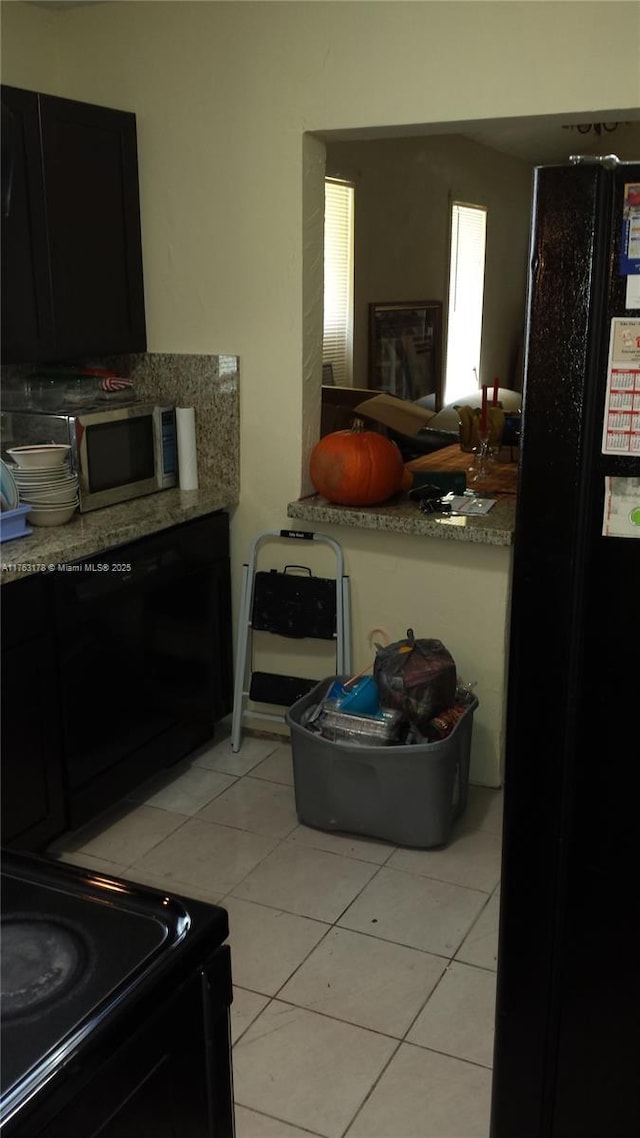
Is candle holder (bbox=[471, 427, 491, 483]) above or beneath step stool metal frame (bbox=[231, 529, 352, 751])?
above

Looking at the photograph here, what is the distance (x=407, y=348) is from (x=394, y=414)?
219 cm

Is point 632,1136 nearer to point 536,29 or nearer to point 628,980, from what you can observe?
point 628,980

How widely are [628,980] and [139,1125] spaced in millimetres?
933

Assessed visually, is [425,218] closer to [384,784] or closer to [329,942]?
[384,784]

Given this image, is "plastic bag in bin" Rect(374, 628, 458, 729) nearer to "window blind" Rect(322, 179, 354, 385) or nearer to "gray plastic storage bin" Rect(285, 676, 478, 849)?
"gray plastic storage bin" Rect(285, 676, 478, 849)

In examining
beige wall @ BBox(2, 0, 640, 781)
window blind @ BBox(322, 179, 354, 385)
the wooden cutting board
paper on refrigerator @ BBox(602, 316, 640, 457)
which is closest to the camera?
paper on refrigerator @ BBox(602, 316, 640, 457)

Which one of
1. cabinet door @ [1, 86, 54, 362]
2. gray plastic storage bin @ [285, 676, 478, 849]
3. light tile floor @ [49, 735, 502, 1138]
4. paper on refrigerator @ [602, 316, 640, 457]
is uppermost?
cabinet door @ [1, 86, 54, 362]

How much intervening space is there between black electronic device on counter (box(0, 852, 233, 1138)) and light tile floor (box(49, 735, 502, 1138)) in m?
1.16

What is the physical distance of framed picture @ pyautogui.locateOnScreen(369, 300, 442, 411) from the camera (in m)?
5.96

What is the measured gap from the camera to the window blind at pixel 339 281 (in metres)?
5.35

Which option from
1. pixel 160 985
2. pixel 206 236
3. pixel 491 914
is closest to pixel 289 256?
pixel 206 236

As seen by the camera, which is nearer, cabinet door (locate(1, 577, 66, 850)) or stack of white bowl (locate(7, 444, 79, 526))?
cabinet door (locate(1, 577, 66, 850))

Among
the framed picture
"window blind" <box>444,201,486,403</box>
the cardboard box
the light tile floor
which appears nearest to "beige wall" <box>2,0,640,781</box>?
the light tile floor

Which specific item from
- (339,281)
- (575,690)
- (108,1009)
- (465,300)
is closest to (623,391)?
(575,690)
